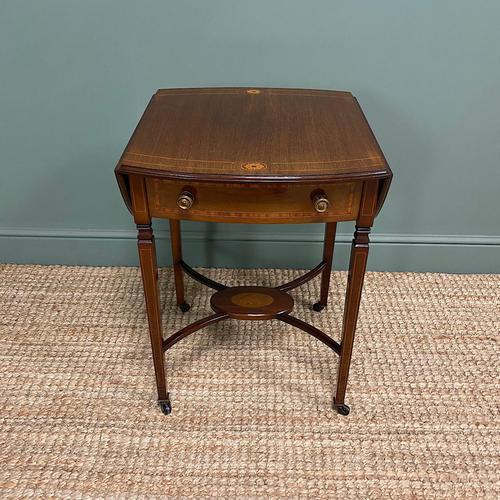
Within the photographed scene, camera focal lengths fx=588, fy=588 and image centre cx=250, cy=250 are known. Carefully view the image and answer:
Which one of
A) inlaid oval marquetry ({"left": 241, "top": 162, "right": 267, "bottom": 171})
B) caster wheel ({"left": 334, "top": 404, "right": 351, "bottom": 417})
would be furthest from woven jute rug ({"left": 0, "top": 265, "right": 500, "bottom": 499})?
inlaid oval marquetry ({"left": 241, "top": 162, "right": 267, "bottom": 171})

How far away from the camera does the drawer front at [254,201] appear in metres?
1.03

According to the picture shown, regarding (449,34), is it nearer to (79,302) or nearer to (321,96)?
(321,96)

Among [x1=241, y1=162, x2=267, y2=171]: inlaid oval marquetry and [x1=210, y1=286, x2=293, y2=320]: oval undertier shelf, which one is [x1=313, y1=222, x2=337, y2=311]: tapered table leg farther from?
[x1=241, y1=162, x2=267, y2=171]: inlaid oval marquetry

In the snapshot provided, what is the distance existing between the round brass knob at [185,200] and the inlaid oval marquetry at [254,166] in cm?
11

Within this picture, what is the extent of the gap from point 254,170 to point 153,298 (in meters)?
0.36

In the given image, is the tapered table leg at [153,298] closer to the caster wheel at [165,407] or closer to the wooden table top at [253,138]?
the caster wheel at [165,407]

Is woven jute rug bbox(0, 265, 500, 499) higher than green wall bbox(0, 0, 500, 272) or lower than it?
lower

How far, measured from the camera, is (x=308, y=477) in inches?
46.3

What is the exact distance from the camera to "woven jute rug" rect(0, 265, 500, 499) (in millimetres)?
1178

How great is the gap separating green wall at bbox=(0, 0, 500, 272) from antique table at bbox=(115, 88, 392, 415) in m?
0.27

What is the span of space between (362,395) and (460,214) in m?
0.65

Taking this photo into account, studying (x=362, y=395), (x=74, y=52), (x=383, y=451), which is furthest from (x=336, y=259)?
(x=74, y=52)

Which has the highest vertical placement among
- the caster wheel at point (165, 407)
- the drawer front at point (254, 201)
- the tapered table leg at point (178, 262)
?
the drawer front at point (254, 201)

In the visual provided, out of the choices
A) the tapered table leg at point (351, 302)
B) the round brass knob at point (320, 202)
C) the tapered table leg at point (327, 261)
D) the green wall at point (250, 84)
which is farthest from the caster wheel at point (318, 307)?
the round brass knob at point (320, 202)
